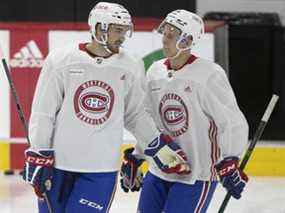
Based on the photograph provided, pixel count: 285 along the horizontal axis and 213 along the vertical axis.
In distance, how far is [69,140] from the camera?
9.62 ft

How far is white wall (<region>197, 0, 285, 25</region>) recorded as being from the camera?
25.2ft

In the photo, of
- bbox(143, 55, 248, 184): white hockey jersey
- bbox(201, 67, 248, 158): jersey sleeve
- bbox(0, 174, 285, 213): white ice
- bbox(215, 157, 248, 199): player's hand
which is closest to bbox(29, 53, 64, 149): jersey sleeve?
bbox(143, 55, 248, 184): white hockey jersey

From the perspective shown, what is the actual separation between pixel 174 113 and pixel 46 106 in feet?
1.62

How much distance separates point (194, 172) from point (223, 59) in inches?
127

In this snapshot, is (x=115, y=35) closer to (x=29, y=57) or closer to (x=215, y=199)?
(x=215, y=199)

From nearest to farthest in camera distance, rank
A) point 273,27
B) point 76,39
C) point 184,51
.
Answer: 1. point 184,51
2. point 76,39
3. point 273,27

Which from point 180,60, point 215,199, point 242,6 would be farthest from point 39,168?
point 242,6

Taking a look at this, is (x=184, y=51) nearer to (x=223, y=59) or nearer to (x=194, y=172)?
(x=194, y=172)

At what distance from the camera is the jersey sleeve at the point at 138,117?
3012mm

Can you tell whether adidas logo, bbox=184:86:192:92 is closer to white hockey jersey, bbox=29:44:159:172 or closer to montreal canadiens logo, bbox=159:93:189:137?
montreal canadiens logo, bbox=159:93:189:137

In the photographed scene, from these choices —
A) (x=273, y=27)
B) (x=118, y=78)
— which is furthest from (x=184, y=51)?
(x=273, y=27)

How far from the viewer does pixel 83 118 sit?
115 inches

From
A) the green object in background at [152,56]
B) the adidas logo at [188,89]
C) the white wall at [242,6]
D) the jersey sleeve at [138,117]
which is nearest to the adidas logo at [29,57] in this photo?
the green object in background at [152,56]

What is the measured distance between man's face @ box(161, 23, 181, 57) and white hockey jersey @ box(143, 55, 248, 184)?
7 cm
